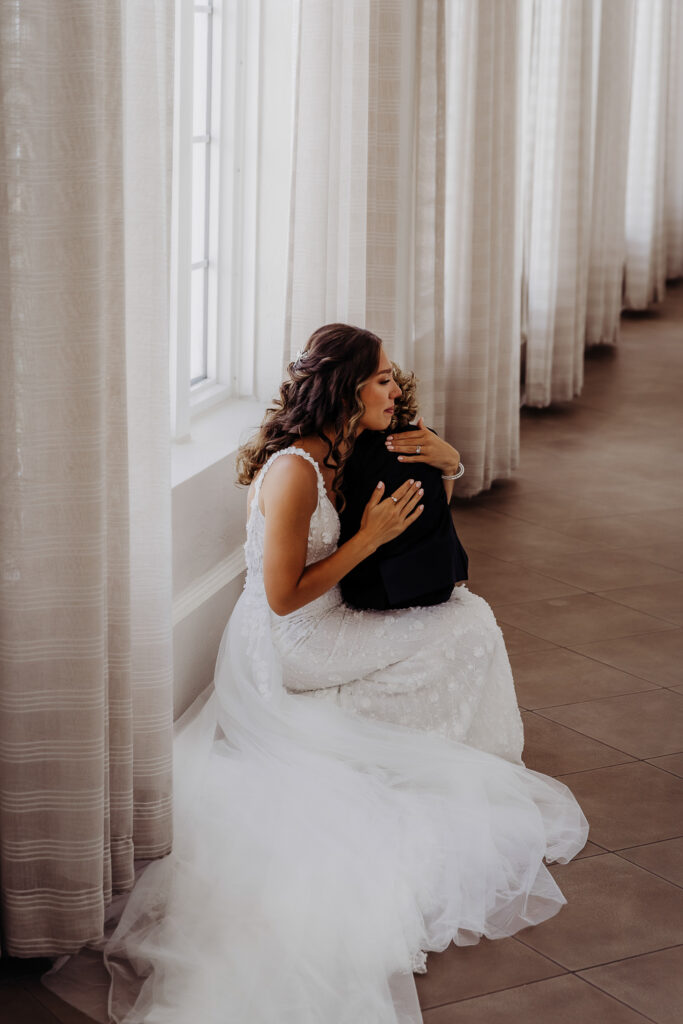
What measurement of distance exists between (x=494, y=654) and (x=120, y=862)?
112 cm

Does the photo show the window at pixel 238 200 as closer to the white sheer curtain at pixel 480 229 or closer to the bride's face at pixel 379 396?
the bride's face at pixel 379 396

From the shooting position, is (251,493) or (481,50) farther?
(481,50)

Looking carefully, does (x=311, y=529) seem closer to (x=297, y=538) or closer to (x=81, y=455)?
(x=297, y=538)

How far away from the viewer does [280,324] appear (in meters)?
4.12

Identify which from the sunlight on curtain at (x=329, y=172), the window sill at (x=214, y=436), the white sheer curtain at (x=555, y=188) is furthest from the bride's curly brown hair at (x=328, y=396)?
the white sheer curtain at (x=555, y=188)

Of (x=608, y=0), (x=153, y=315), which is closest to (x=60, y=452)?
(x=153, y=315)

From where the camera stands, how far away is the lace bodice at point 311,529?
308cm

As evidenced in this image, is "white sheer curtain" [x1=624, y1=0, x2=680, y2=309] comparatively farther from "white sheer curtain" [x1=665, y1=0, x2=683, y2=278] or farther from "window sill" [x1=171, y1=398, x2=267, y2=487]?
"window sill" [x1=171, y1=398, x2=267, y2=487]

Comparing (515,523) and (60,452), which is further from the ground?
(60,452)

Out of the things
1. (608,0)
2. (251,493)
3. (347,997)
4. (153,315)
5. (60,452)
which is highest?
(608,0)

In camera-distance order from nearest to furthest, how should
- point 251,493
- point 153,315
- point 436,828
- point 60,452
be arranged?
Answer: point 60,452, point 153,315, point 436,828, point 251,493

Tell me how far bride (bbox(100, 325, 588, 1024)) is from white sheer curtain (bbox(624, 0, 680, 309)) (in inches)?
313

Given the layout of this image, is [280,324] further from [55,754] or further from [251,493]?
[55,754]

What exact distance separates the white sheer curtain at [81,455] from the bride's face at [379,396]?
2.59ft
